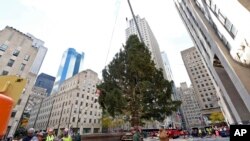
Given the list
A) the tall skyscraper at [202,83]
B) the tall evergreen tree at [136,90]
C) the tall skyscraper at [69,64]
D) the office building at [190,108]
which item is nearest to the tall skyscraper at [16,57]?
the tall evergreen tree at [136,90]

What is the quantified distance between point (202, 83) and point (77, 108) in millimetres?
59641

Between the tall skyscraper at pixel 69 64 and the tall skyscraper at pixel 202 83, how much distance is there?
101m

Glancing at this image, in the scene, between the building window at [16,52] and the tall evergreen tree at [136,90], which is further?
the building window at [16,52]

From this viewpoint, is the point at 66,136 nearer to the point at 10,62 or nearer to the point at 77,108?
the point at 10,62

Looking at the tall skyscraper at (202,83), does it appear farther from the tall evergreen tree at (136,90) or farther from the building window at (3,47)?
the building window at (3,47)

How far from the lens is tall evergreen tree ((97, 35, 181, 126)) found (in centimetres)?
1938

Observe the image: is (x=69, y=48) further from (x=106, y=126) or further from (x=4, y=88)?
(x=4, y=88)

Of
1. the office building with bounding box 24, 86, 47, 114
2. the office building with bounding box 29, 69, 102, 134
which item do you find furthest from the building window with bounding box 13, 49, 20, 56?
the office building with bounding box 24, 86, 47, 114

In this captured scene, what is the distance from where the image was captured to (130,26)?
88688mm

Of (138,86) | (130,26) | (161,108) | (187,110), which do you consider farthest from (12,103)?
(187,110)

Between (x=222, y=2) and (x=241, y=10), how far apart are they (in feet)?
9.52

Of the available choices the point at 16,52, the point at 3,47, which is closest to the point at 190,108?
the point at 16,52

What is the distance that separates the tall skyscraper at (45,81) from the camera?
518 feet

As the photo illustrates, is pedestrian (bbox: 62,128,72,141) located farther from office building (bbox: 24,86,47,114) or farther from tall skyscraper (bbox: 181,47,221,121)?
office building (bbox: 24,86,47,114)
